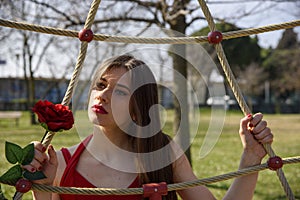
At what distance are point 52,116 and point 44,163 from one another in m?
0.14

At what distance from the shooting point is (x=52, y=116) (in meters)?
1.13

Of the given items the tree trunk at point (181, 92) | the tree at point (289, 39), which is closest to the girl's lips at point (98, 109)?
the tree trunk at point (181, 92)

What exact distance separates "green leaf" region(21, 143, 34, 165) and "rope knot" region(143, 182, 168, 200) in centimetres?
34

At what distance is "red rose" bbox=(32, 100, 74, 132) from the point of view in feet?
3.68

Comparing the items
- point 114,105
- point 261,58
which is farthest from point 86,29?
point 261,58

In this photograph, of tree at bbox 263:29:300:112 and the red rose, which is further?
tree at bbox 263:29:300:112

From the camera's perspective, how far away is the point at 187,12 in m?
4.04

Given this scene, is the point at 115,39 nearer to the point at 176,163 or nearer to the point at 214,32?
the point at 214,32

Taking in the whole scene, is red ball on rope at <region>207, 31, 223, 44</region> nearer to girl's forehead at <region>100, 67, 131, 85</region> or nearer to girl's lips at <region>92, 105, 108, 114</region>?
girl's forehead at <region>100, 67, 131, 85</region>

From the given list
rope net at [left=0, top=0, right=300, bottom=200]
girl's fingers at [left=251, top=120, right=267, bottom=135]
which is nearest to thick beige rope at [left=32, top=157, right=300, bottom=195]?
rope net at [left=0, top=0, right=300, bottom=200]

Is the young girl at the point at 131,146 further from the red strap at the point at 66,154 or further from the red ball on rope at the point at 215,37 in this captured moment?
the red ball on rope at the point at 215,37

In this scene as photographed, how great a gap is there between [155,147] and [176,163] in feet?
0.32

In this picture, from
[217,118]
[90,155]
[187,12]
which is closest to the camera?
[90,155]

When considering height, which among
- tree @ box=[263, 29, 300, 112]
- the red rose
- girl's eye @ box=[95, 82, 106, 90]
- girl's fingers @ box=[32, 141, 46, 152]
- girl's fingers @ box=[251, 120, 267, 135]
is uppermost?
tree @ box=[263, 29, 300, 112]
